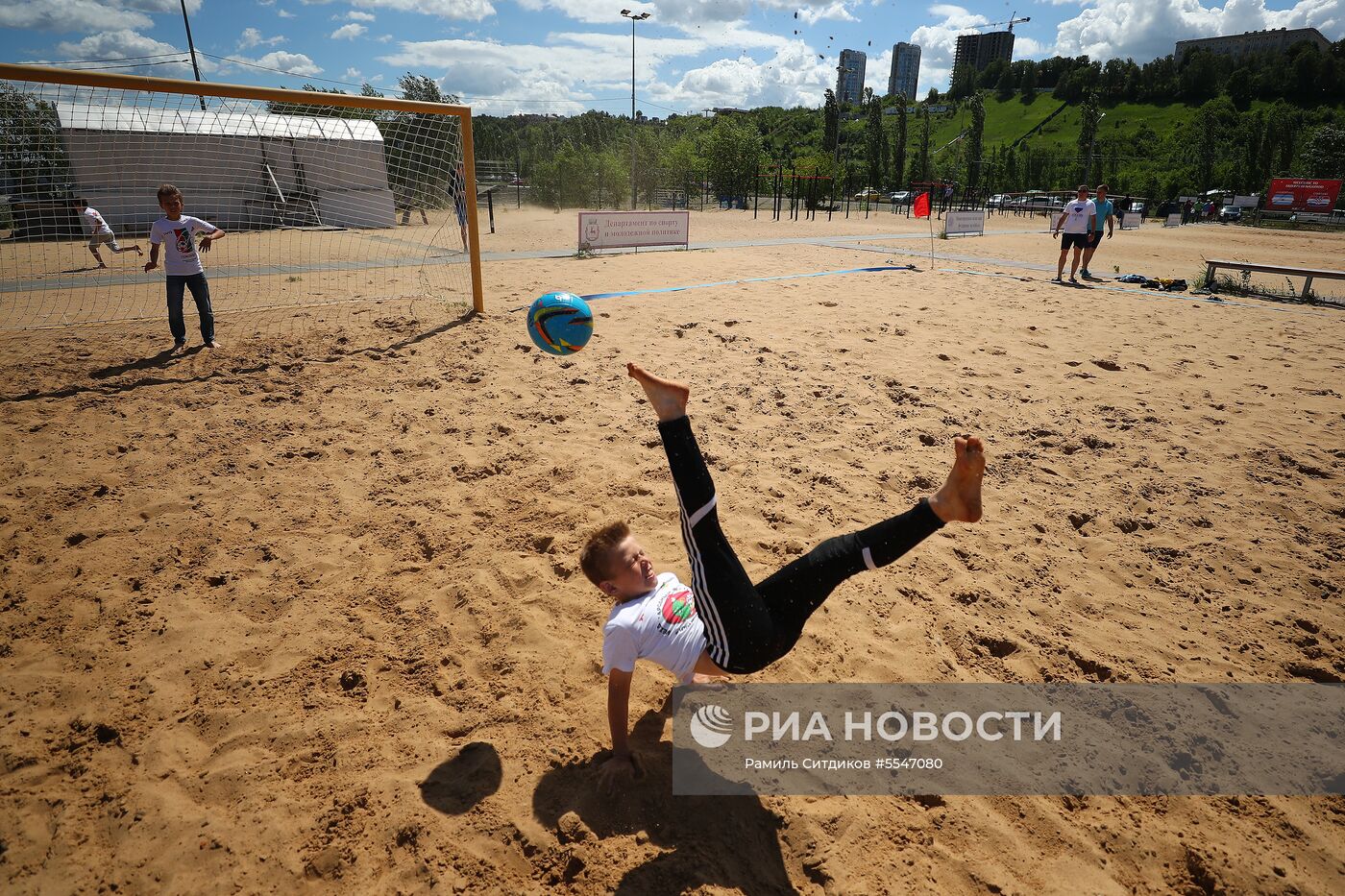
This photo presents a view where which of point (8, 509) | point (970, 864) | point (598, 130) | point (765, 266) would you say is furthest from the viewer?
point (598, 130)

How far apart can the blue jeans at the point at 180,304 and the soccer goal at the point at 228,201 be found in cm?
168

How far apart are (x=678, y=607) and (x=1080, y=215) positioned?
522 inches

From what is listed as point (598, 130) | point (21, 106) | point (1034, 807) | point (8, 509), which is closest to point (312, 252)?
point (21, 106)

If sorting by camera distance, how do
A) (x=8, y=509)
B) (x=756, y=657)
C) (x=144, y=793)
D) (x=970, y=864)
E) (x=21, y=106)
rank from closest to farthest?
(x=970, y=864), (x=144, y=793), (x=756, y=657), (x=8, y=509), (x=21, y=106)

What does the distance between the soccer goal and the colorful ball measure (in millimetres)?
5417

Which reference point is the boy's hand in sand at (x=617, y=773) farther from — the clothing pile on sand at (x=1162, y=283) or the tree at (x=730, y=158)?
the tree at (x=730, y=158)

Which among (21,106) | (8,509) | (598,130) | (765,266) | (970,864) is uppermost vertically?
(598,130)

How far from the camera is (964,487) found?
100.0 inches

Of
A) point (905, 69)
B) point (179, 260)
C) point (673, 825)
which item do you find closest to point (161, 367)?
point (179, 260)

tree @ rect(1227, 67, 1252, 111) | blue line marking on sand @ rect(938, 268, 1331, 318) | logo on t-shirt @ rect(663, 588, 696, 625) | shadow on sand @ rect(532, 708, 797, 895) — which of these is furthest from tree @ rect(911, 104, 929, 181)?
shadow on sand @ rect(532, 708, 797, 895)

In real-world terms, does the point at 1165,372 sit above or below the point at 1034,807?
above

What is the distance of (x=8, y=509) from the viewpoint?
4211 millimetres

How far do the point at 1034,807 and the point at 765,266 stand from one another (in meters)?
13.8

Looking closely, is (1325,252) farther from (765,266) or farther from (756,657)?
(756,657)
